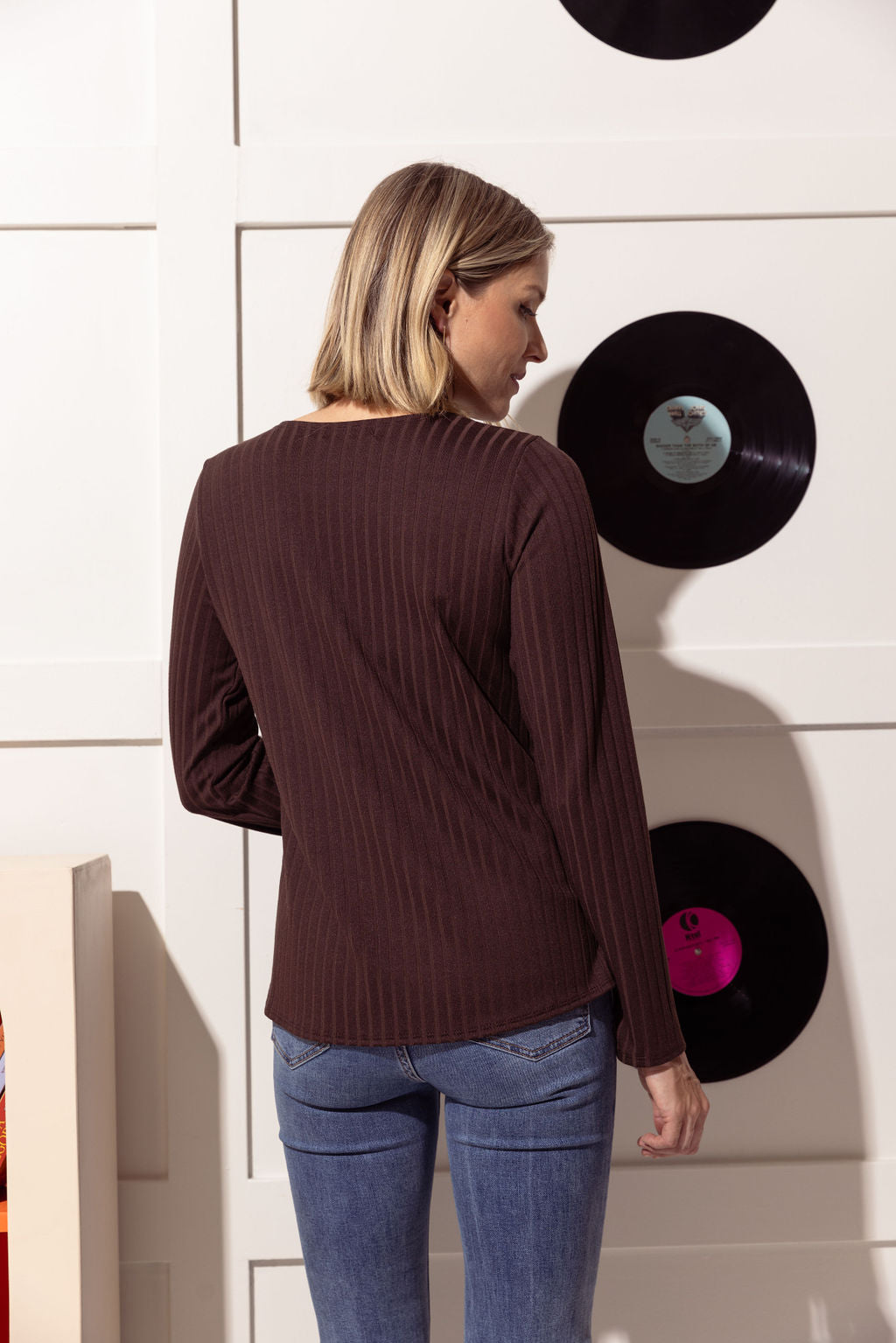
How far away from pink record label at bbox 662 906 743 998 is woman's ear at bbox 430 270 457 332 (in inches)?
36.1

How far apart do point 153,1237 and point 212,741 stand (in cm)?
83

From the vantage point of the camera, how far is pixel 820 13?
1489mm

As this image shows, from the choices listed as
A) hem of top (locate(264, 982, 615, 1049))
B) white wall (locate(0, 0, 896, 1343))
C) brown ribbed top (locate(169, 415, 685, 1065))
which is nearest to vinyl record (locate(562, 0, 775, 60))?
white wall (locate(0, 0, 896, 1343))

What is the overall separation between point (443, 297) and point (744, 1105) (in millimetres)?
1186

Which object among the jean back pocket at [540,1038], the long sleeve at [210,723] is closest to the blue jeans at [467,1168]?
the jean back pocket at [540,1038]

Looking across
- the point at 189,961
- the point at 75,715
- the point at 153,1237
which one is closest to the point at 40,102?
the point at 75,715

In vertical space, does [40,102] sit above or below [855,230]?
above

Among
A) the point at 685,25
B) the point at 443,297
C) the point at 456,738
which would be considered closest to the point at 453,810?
the point at 456,738

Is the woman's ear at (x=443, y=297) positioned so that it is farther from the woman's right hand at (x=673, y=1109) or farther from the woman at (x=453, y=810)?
the woman's right hand at (x=673, y=1109)

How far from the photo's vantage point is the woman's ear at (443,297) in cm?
87

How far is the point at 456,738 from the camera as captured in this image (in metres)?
0.80

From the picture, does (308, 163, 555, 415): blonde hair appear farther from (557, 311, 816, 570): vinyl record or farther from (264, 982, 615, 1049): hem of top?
(557, 311, 816, 570): vinyl record

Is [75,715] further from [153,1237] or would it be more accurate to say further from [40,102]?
[40,102]

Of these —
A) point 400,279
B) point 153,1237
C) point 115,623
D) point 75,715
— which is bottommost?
point 153,1237
